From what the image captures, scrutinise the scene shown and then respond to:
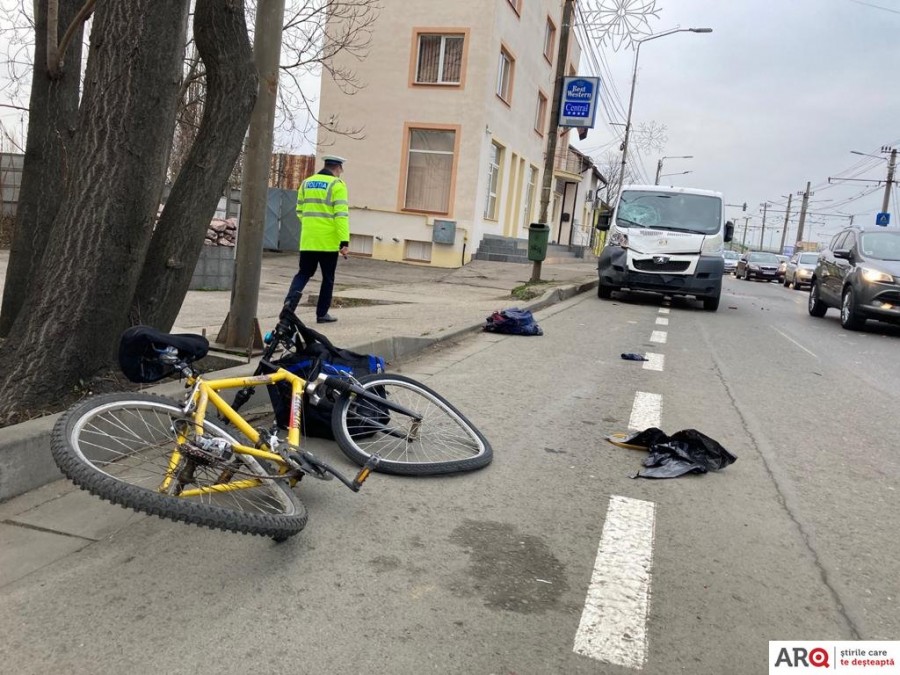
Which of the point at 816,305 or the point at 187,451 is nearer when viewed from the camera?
the point at 187,451

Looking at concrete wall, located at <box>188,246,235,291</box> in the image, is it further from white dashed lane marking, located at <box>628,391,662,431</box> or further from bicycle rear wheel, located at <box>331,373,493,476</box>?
bicycle rear wheel, located at <box>331,373,493,476</box>

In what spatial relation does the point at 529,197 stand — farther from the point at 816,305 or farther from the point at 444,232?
the point at 816,305

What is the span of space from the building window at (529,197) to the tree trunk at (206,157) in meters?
Result: 22.7

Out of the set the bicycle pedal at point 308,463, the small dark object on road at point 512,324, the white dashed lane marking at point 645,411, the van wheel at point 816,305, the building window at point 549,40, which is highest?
the building window at point 549,40

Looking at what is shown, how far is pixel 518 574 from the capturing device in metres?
3.04

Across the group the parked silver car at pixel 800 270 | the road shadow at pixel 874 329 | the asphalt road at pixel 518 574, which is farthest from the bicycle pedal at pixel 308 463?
the parked silver car at pixel 800 270

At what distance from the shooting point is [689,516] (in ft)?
12.3

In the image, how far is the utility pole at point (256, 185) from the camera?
6.12 m

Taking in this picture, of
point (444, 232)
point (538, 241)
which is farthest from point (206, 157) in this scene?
point (444, 232)

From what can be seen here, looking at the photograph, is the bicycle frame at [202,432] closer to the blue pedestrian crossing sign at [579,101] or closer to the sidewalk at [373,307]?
the sidewalk at [373,307]

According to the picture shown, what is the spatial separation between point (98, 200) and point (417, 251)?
55.0ft

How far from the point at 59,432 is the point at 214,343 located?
3624 millimetres

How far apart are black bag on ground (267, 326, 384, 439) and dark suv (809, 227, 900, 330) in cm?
1100

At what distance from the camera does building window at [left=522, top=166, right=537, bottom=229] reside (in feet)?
90.8
